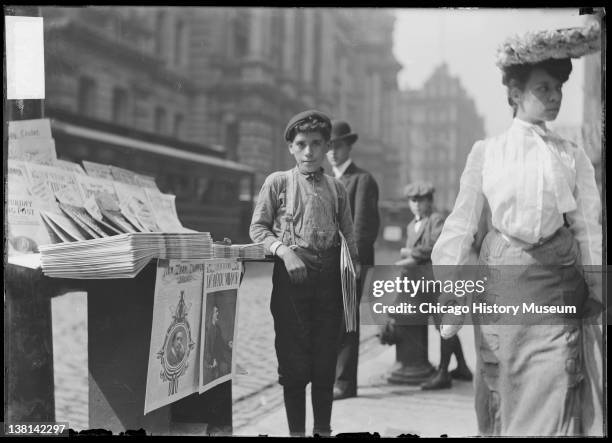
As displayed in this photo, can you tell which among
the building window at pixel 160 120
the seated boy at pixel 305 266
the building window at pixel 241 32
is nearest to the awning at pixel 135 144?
the building window at pixel 160 120

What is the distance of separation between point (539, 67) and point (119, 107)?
35.5 ft

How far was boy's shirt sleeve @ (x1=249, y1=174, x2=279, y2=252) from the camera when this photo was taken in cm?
325

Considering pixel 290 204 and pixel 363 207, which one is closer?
pixel 290 204

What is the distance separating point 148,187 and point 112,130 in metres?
5.73

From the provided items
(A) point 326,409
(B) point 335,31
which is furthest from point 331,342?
(B) point 335,31

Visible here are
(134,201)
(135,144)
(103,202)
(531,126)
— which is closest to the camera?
(531,126)

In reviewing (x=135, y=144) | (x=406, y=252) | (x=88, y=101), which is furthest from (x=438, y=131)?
(x=88, y=101)

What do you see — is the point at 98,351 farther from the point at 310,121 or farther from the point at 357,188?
the point at 357,188

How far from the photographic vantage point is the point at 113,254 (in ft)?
9.32

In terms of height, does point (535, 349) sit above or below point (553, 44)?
below

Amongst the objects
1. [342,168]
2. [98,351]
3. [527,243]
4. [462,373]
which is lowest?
[462,373]

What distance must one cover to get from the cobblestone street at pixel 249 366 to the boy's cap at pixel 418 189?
39 cm

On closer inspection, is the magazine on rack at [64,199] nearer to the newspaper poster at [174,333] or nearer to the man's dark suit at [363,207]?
the newspaper poster at [174,333]

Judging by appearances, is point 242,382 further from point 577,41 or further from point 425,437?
point 577,41
